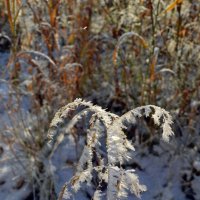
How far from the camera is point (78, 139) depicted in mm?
1812

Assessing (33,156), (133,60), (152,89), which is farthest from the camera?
(133,60)

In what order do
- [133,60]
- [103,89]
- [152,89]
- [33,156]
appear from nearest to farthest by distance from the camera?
[33,156]
[152,89]
[133,60]
[103,89]

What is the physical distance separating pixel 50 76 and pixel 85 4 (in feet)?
2.04

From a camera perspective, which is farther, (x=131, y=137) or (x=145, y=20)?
(x=145, y=20)

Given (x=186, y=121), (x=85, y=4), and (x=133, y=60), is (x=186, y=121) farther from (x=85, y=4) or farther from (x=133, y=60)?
(x=85, y=4)

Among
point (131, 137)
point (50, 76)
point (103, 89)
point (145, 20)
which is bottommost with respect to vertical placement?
point (131, 137)

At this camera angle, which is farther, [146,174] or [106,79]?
[106,79]

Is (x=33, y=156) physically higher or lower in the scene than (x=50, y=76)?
lower

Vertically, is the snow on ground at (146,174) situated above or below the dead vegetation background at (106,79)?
below

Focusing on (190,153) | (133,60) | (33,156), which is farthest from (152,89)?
(33,156)

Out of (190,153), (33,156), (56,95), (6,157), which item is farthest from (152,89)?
(6,157)

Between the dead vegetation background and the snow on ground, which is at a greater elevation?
the dead vegetation background

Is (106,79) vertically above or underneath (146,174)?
above

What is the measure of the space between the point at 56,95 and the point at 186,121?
693 millimetres
